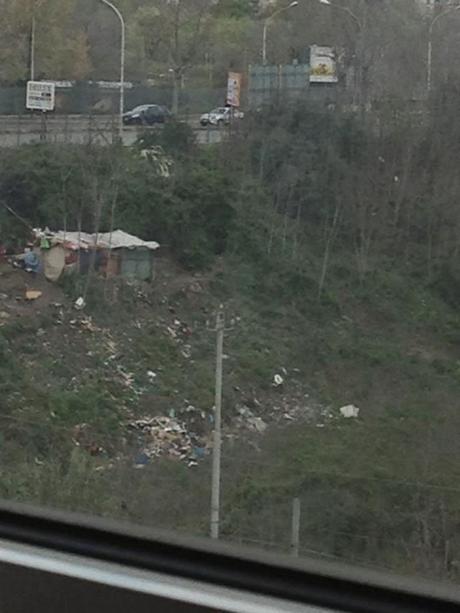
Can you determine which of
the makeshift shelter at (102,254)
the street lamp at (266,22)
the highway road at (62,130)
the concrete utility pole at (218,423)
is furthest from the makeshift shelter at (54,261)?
the street lamp at (266,22)

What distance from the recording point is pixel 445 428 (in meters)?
1.12

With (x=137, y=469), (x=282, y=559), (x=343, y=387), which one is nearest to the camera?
(x=282, y=559)

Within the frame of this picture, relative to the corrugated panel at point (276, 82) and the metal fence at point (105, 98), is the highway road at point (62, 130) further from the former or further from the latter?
the corrugated panel at point (276, 82)

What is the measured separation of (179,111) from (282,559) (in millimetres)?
553

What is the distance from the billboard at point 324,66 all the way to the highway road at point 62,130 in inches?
8.7

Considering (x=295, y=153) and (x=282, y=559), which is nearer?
(x=282, y=559)

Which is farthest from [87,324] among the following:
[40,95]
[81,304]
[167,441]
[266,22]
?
[266,22]

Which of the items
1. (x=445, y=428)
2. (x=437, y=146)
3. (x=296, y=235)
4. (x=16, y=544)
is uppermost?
(x=437, y=146)

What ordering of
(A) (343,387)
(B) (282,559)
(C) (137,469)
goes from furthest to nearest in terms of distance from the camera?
(C) (137,469) < (A) (343,387) < (B) (282,559)

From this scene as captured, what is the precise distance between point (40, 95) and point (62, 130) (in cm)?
6

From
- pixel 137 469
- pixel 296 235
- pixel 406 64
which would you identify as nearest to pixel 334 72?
pixel 406 64

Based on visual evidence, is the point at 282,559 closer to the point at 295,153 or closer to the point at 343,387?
the point at 343,387

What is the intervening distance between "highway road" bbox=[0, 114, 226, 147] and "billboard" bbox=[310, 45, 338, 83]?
22 cm

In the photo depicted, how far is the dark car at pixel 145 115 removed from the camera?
136cm
